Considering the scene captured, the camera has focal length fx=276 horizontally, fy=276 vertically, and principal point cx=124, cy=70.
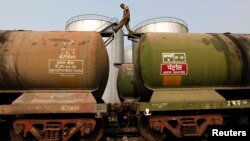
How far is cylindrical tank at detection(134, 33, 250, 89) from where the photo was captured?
25.7 ft

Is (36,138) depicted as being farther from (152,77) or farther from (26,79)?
(152,77)

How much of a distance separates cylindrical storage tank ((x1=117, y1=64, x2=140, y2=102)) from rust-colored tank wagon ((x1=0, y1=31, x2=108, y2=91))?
4.58 meters

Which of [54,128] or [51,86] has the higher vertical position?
[51,86]

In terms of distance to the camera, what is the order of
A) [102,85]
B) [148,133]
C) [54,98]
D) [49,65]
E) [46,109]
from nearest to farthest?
[46,109], [54,98], [49,65], [148,133], [102,85]

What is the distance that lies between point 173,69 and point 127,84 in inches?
196

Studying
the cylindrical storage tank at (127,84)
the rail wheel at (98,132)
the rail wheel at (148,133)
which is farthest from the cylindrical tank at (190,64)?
the cylindrical storage tank at (127,84)

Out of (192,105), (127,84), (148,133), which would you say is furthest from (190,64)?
(127,84)

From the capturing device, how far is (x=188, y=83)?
7953 mm

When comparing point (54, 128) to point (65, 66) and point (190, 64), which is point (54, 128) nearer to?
point (65, 66)

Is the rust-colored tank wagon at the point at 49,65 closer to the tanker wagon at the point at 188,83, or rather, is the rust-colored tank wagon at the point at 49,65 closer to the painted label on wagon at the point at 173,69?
the tanker wagon at the point at 188,83

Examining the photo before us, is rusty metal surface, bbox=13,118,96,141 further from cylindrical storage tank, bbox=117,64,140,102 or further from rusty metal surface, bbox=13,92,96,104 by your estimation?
cylindrical storage tank, bbox=117,64,140,102

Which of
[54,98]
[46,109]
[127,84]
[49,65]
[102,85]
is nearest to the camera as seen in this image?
[46,109]

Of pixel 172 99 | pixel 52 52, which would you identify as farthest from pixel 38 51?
pixel 172 99

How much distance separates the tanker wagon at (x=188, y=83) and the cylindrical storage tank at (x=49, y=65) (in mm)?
1495
